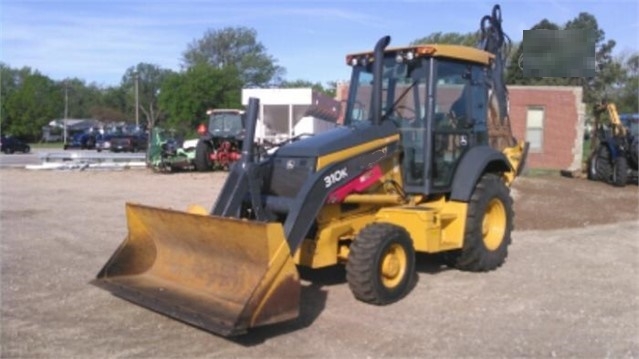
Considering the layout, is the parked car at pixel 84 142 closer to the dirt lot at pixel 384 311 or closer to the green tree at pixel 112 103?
the dirt lot at pixel 384 311

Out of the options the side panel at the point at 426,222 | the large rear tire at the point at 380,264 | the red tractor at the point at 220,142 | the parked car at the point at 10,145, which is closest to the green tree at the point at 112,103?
the parked car at the point at 10,145

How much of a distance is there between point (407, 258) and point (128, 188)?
1236cm

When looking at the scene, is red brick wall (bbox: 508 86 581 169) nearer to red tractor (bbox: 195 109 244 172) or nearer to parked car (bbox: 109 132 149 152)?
red tractor (bbox: 195 109 244 172)

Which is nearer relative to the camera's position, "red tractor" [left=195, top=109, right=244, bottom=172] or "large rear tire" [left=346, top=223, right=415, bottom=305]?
"large rear tire" [left=346, top=223, right=415, bottom=305]

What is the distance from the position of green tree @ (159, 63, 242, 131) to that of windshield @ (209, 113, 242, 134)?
31660 millimetres

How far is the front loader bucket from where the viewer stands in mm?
5297

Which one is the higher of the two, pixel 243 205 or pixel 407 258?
pixel 243 205

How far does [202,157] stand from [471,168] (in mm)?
16330

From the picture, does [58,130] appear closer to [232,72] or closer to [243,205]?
[232,72]

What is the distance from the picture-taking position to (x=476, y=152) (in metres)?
8.06

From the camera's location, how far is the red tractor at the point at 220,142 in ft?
76.2

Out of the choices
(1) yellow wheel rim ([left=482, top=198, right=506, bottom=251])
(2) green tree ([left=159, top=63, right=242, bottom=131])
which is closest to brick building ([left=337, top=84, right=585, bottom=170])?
(1) yellow wheel rim ([left=482, top=198, right=506, bottom=251])

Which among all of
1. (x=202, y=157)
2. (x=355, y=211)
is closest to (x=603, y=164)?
(x=202, y=157)

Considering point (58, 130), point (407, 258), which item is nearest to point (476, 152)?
point (407, 258)
